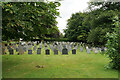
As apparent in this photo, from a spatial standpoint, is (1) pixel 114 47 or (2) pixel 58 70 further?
(2) pixel 58 70

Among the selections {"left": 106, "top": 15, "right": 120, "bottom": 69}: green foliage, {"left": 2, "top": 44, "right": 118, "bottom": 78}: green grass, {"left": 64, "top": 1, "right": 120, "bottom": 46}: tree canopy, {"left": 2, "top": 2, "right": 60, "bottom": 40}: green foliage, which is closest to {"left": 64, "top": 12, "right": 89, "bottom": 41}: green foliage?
{"left": 64, "top": 1, "right": 120, "bottom": 46}: tree canopy

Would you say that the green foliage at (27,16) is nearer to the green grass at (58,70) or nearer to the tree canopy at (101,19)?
the green grass at (58,70)


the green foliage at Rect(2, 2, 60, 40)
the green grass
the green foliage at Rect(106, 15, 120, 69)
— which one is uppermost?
the green foliage at Rect(2, 2, 60, 40)

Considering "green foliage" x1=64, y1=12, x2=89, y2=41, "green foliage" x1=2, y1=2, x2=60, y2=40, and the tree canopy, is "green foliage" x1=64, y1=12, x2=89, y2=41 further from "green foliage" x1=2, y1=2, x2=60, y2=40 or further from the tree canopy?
"green foliage" x1=2, y1=2, x2=60, y2=40

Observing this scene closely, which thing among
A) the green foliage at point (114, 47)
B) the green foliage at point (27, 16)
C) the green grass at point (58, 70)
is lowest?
the green grass at point (58, 70)

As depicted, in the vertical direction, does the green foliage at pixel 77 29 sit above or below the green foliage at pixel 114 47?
above

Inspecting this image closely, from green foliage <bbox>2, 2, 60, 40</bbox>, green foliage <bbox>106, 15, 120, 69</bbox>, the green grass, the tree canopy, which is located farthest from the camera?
the tree canopy

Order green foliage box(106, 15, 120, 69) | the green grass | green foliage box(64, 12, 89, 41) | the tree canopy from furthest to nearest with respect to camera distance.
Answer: green foliage box(64, 12, 89, 41)
the tree canopy
green foliage box(106, 15, 120, 69)
the green grass

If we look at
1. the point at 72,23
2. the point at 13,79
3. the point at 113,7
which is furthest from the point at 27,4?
the point at 72,23

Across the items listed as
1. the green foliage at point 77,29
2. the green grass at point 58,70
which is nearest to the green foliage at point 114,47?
the green grass at point 58,70

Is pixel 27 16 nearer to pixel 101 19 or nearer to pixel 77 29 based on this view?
pixel 101 19

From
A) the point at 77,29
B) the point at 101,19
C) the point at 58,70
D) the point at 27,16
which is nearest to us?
the point at 27,16

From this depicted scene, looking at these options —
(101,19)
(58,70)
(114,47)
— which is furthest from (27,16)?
(101,19)

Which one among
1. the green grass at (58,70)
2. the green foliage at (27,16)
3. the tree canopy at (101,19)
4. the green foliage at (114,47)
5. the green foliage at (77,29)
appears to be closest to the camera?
the green grass at (58,70)
